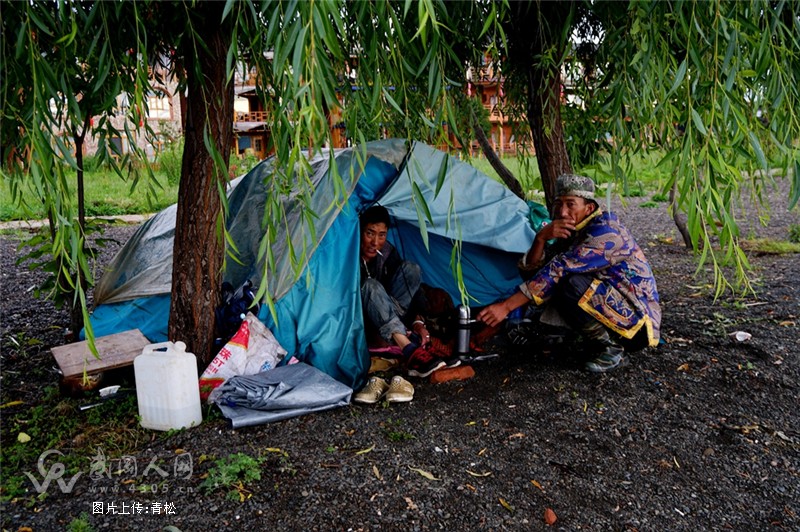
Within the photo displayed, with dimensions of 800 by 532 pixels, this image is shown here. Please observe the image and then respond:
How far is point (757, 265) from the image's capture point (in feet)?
19.2

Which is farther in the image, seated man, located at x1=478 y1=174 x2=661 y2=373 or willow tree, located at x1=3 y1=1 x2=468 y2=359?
seated man, located at x1=478 y1=174 x2=661 y2=373

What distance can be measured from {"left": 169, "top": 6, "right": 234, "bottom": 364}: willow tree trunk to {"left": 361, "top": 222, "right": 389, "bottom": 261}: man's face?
0.91 meters

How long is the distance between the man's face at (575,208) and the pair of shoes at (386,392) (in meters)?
1.23

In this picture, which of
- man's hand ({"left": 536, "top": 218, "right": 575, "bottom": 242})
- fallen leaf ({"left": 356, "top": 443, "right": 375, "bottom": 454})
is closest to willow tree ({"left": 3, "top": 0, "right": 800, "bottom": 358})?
man's hand ({"left": 536, "top": 218, "right": 575, "bottom": 242})

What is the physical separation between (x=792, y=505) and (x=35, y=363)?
12.3 feet

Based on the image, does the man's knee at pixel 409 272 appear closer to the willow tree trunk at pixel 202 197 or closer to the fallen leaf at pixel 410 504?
the willow tree trunk at pixel 202 197

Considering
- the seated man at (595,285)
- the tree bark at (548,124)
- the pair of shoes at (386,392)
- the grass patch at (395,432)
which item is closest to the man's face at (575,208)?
the seated man at (595,285)

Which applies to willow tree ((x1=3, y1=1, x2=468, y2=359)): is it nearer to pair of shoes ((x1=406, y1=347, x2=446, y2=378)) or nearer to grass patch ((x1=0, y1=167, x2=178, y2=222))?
pair of shoes ((x1=406, y1=347, x2=446, y2=378))

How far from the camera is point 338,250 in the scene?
3662mm

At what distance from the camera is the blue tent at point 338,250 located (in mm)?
3486

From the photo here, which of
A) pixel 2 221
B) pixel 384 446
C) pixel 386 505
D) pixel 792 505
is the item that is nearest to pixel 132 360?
pixel 384 446

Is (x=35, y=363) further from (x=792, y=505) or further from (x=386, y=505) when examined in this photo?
(x=792, y=505)

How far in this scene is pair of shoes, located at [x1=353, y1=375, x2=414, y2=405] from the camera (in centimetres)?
313

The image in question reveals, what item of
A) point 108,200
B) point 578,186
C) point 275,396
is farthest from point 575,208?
point 108,200
